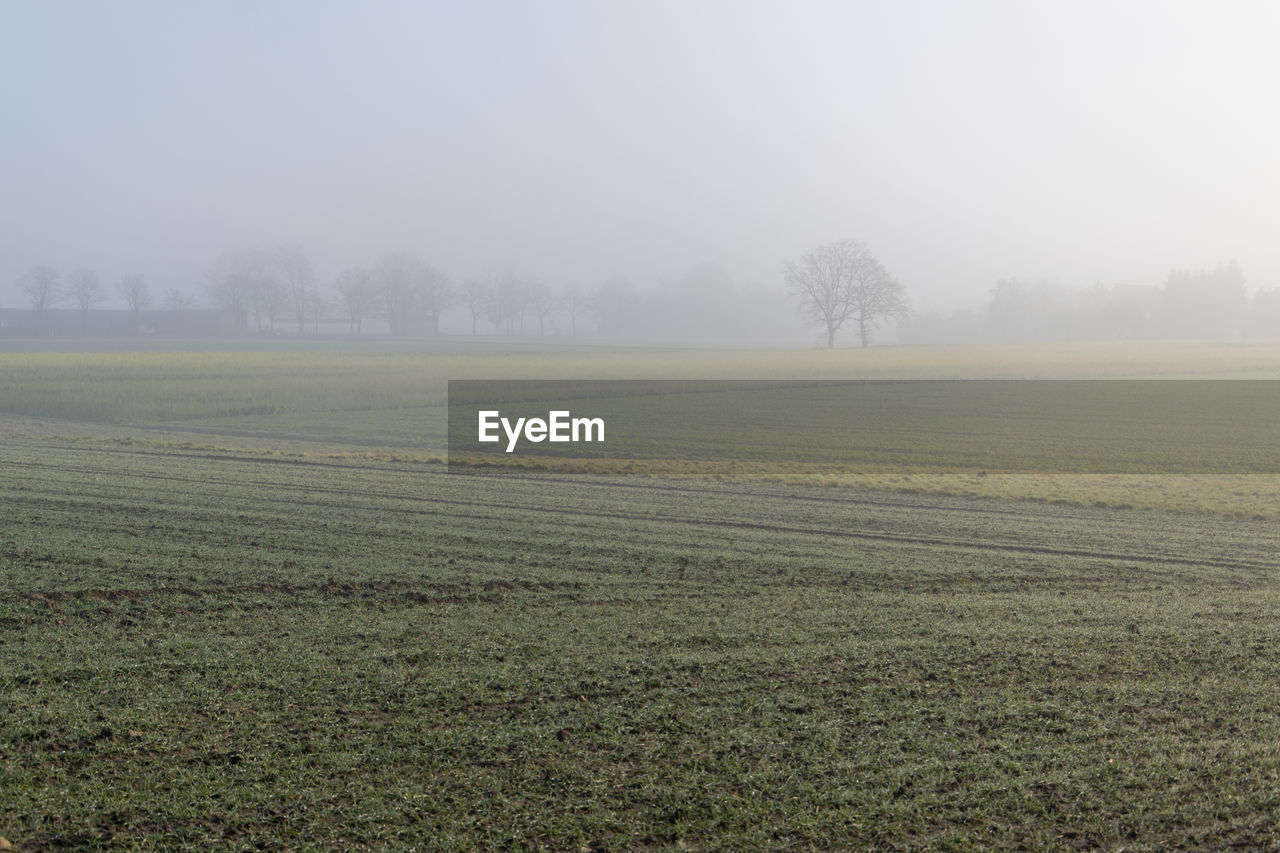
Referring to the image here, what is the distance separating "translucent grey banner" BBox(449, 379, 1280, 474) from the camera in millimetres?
27047

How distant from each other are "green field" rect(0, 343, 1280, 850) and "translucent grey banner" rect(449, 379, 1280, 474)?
8.63 m

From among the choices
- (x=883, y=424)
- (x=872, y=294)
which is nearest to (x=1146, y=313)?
(x=872, y=294)

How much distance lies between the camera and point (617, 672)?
26.4 ft

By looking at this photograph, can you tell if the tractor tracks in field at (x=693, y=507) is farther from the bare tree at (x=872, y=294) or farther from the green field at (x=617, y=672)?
the bare tree at (x=872, y=294)

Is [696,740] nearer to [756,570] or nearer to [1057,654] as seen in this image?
[1057,654]

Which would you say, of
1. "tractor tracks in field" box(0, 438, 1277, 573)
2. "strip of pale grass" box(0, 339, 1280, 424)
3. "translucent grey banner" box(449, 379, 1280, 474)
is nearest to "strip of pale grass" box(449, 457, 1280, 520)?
"translucent grey banner" box(449, 379, 1280, 474)

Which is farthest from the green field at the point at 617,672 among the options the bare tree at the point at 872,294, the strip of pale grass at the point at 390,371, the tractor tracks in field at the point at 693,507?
the bare tree at the point at 872,294

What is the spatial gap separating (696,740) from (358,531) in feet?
28.2

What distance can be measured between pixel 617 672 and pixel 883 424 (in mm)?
28529

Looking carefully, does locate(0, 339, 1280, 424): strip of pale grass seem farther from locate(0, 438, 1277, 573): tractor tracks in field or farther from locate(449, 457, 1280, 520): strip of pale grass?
locate(0, 438, 1277, 573): tractor tracks in field

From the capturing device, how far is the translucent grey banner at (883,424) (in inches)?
1065

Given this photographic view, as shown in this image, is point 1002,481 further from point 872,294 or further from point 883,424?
point 872,294

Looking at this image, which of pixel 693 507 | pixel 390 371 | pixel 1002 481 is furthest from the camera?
pixel 390 371

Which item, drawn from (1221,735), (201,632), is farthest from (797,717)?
(201,632)
